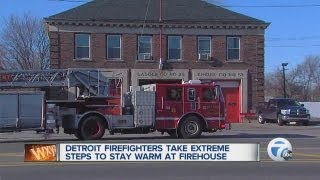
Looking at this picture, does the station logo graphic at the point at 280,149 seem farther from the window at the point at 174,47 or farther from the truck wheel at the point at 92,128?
the window at the point at 174,47

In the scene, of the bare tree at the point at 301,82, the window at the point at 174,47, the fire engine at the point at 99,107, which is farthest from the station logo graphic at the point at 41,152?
the bare tree at the point at 301,82

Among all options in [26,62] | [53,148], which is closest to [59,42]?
[26,62]

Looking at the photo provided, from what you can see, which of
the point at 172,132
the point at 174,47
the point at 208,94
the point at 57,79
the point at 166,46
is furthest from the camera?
the point at 174,47

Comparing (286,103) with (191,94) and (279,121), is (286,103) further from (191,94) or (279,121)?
(191,94)

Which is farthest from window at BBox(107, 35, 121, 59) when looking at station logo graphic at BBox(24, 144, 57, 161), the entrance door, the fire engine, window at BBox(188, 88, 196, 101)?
station logo graphic at BBox(24, 144, 57, 161)

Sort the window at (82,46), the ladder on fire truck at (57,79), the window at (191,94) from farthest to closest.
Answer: the window at (82,46) → the window at (191,94) → the ladder on fire truck at (57,79)

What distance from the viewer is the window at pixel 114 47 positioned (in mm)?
38969

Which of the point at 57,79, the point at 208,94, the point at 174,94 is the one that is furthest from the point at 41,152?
the point at 208,94

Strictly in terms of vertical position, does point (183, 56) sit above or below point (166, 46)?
below

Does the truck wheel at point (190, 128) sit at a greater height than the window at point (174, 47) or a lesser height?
lesser

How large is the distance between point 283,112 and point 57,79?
18139 mm

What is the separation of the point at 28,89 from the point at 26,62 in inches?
1356

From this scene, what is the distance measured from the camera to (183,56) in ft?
130

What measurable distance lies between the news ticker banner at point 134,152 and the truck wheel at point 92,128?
538 inches
